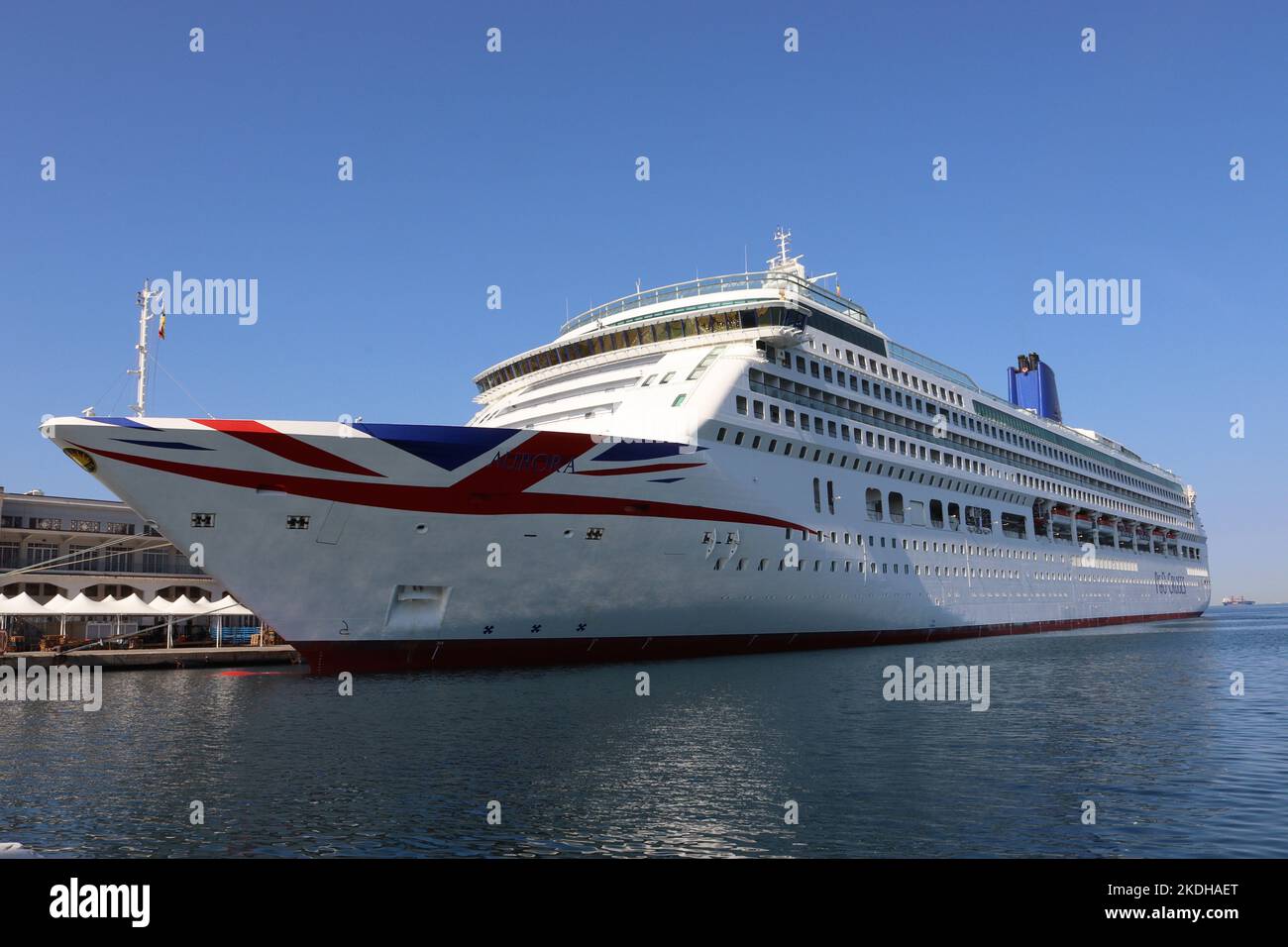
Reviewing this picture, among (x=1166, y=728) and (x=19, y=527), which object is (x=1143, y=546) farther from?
(x=19, y=527)

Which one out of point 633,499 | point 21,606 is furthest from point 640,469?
point 21,606

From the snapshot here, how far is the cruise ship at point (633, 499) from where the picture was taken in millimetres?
22844

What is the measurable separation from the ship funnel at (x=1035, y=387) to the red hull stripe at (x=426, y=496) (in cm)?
5157

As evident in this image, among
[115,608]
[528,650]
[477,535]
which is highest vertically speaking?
[477,535]

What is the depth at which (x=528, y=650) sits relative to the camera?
26.4 meters

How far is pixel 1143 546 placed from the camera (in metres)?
74.6

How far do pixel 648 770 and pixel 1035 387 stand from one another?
64594 millimetres

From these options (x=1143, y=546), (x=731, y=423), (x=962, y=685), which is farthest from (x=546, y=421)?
(x=1143, y=546)

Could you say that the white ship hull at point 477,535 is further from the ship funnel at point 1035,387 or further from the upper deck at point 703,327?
the ship funnel at point 1035,387

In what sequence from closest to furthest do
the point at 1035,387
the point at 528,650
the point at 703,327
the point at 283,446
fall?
the point at 283,446, the point at 528,650, the point at 703,327, the point at 1035,387

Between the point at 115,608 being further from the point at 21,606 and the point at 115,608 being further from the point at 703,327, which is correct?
the point at 703,327

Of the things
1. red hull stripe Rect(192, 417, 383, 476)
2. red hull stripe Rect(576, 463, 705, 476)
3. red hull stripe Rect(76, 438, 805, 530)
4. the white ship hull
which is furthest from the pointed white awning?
red hull stripe Rect(576, 463, 705, 476)

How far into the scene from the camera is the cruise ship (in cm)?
2284
